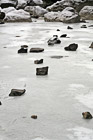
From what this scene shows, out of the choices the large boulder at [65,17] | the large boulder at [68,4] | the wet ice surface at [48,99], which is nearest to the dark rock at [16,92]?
the wet ice surface at [48,99]

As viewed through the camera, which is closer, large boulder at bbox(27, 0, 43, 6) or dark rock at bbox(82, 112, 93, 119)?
dark rock at bbox(82, 112, 93, 119)

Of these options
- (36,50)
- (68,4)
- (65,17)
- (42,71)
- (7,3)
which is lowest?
(7,3)

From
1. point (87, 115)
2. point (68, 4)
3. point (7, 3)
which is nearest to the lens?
point (87, 115)

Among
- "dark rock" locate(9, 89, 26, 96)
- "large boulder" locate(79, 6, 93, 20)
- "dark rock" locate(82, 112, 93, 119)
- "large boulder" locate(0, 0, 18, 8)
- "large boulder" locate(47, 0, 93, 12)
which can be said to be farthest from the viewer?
"large boulder" locate(0, 0, 18, 8)

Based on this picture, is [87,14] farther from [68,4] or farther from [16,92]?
[16,92]

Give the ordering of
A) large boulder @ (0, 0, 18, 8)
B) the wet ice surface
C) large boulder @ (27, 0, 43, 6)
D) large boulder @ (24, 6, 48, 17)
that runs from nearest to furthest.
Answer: the wet ice surface, large boulder @ (24, 6, 48, 17), large boulder @ (27, 0, 43, 6), large boulder @ (0, 0, 18, 8)

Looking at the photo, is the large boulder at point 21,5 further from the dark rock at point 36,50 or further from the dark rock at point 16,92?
the dark rock at point 16,92

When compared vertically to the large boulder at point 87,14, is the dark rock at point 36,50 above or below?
above

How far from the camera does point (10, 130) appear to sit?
1.69 metres

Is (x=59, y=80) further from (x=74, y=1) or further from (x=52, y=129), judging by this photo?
(x=74, y=1)

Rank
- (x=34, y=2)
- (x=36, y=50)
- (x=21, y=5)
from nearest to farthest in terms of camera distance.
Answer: (x=36, y=50)
(x=21, y=5)
(x=34, y=2)

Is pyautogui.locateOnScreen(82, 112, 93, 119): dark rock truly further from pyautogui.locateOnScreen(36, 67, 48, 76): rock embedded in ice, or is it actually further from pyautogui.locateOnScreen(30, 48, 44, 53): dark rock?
pyautogui.locateOnScreen(30, 48, 44, 53): dark rock

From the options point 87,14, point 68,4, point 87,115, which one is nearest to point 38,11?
point 68,4

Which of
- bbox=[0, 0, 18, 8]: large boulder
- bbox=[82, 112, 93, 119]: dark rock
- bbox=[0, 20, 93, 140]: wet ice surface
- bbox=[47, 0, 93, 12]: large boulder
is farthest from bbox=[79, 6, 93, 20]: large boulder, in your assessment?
bbox=[82, 112, 93, 119]: dark rock
